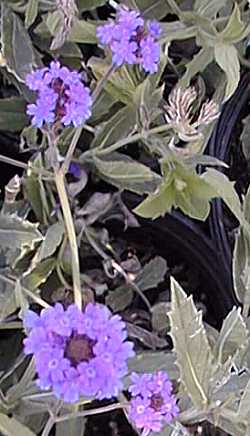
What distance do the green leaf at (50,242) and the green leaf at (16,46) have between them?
0.13m

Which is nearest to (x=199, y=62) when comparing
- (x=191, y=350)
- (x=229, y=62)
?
(x=229, y=62)

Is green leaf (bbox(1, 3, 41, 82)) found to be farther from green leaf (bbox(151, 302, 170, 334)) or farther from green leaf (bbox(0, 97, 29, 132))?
green leaf (bbox(151, 302, 170, 334))

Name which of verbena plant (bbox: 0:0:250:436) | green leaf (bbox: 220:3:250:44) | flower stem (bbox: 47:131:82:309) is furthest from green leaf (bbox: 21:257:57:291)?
green leaf (bbox: 220:3:250:44)

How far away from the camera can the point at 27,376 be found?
74cm

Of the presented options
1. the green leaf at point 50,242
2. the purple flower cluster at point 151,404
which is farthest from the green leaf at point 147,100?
the purple flower cluster at point 151,404

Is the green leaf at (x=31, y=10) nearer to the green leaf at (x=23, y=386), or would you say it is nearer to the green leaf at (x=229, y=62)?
the green leaf at (x=229, y=62)

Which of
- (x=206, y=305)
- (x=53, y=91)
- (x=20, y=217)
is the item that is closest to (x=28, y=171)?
(x=20, y=217)

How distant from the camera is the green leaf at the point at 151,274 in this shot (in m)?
0.97

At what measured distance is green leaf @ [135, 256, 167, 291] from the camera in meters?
0.97

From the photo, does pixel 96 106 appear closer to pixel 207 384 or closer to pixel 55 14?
pixel 55 14

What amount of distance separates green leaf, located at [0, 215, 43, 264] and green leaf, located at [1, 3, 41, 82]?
0.41 ft

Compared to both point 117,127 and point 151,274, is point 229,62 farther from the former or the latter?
point 151,274

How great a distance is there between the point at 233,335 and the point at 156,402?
0.37ft

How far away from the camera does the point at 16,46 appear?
0.88 metres
